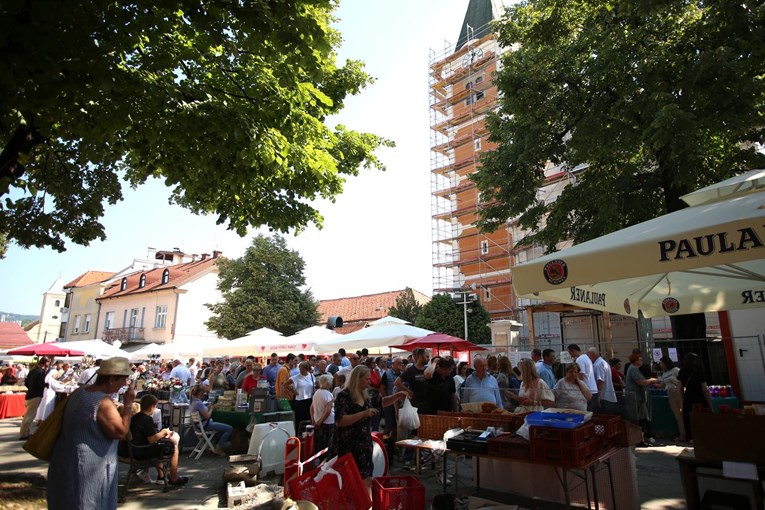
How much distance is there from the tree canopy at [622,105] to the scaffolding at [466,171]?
2030 centimetres

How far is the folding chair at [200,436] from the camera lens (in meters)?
9.79

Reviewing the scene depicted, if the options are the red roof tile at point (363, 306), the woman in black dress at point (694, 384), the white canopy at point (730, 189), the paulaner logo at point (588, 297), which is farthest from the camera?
the red roof tile at point (363, 306)

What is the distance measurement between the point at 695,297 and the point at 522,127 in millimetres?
8455

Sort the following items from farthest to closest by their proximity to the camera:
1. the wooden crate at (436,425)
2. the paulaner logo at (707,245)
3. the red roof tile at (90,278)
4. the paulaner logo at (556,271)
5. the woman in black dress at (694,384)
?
the red roof tile at (90,278) → the woman in black dress at (694,384) → the wooden crate at (436,425) → the paulaner logo at (556,271) → the paulaner logo at (707,245)

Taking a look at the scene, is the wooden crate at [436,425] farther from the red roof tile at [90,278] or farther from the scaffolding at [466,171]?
the red roof tile at [90,278]

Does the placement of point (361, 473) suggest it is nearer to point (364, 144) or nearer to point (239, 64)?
point (239, 64)

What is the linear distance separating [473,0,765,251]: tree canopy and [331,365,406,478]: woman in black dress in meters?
7.45

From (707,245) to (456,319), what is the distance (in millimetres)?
29199

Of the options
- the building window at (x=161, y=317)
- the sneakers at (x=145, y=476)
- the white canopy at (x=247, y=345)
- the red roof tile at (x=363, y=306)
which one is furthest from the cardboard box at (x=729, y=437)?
the building window at (x=161, y=317)

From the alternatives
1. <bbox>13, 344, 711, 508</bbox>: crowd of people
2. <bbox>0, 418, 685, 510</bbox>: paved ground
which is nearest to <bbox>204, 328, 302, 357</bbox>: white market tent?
<bbox>13, 344, 711, 508</bbox>: crowd of people

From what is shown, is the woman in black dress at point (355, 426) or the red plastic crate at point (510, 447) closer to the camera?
the red plastic crate at point (510, 447)

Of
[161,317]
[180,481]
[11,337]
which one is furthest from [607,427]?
[161,317]

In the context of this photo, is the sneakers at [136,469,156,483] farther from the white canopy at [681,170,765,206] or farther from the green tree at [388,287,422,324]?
the green tree at [388,287,422,324]

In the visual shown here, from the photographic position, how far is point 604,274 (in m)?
4.09
